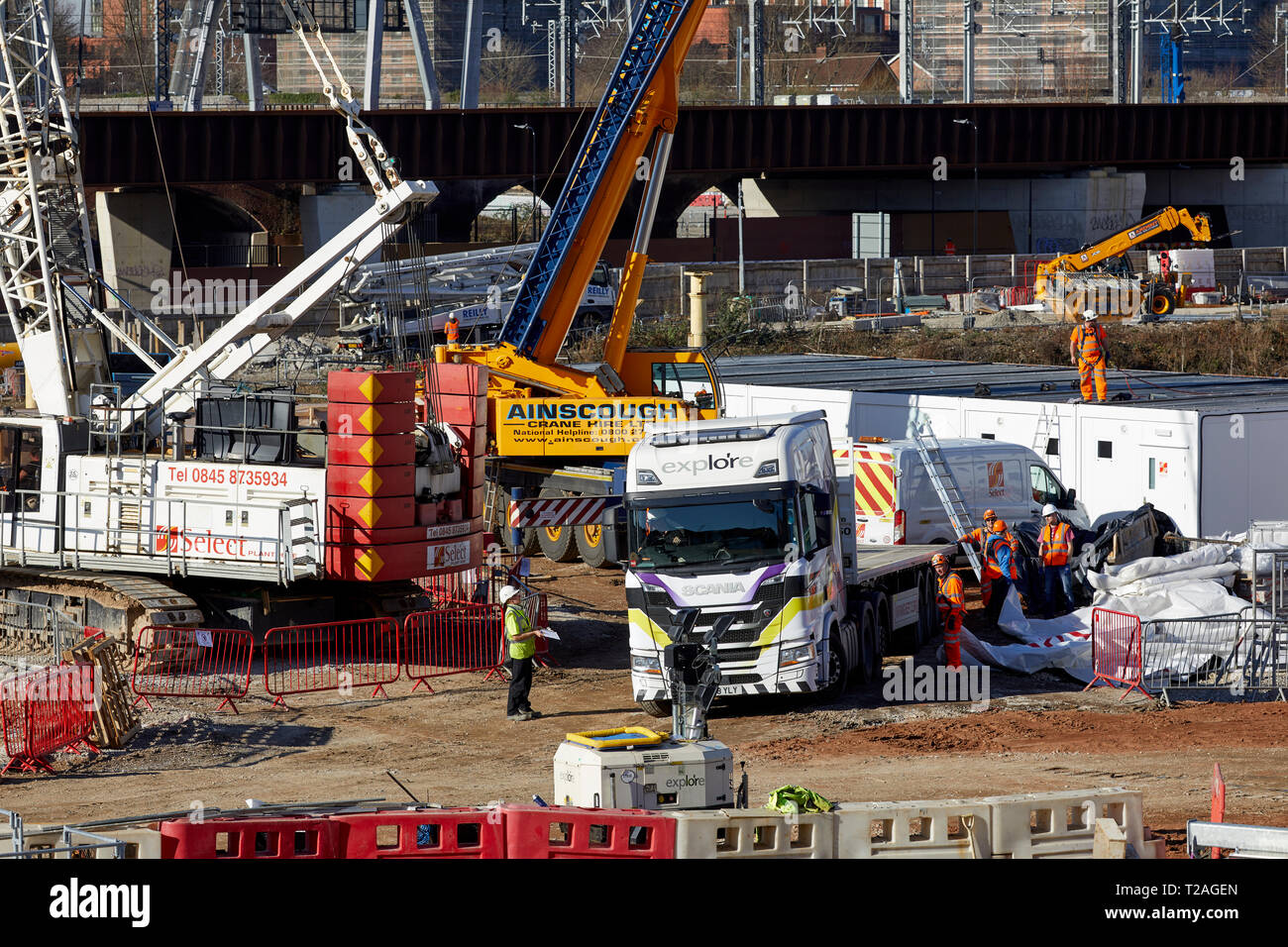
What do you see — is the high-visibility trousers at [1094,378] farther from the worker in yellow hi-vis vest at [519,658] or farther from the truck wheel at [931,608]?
the worker in yellow hi-vis vest at [519,658]

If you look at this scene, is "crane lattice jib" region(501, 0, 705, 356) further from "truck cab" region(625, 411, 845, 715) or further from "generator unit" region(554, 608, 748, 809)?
"generator unit" region(554, 608, 748, 809)

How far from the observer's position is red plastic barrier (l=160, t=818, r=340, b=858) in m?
10.0

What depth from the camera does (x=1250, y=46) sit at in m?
134

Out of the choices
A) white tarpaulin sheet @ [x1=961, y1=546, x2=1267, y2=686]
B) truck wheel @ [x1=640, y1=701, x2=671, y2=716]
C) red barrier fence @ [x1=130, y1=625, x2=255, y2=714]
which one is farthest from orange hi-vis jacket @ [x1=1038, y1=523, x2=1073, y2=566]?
red barrier fence @ [x1=130, y1=625, x2=255, y2=714]

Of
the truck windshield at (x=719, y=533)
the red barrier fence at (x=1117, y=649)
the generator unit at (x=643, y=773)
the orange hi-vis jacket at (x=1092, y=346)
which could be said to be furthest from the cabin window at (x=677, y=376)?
the generator unit at (x=643, y=773)

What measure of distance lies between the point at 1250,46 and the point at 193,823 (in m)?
138

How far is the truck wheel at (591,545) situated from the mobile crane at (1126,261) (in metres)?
33.2

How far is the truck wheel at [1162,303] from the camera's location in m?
55.5

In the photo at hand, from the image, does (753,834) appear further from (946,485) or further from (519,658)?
(946,485)

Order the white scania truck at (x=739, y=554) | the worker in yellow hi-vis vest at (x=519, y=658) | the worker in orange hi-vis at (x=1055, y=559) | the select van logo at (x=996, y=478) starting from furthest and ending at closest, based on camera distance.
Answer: the select van logo at (x=996, y=478)
the worker in orange hi-vis at (x=1055, y=559)
the worker in yellow hi-vis vest at (x=519, y=658)
the white scania truck at (x=739, y=554)

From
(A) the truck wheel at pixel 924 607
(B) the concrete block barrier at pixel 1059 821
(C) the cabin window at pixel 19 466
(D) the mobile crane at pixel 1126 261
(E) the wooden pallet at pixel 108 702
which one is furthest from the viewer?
(D) the mobile crane at pixel 1126 261

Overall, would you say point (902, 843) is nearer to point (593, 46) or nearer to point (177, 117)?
point (177, 117)

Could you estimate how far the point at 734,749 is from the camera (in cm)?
1595
